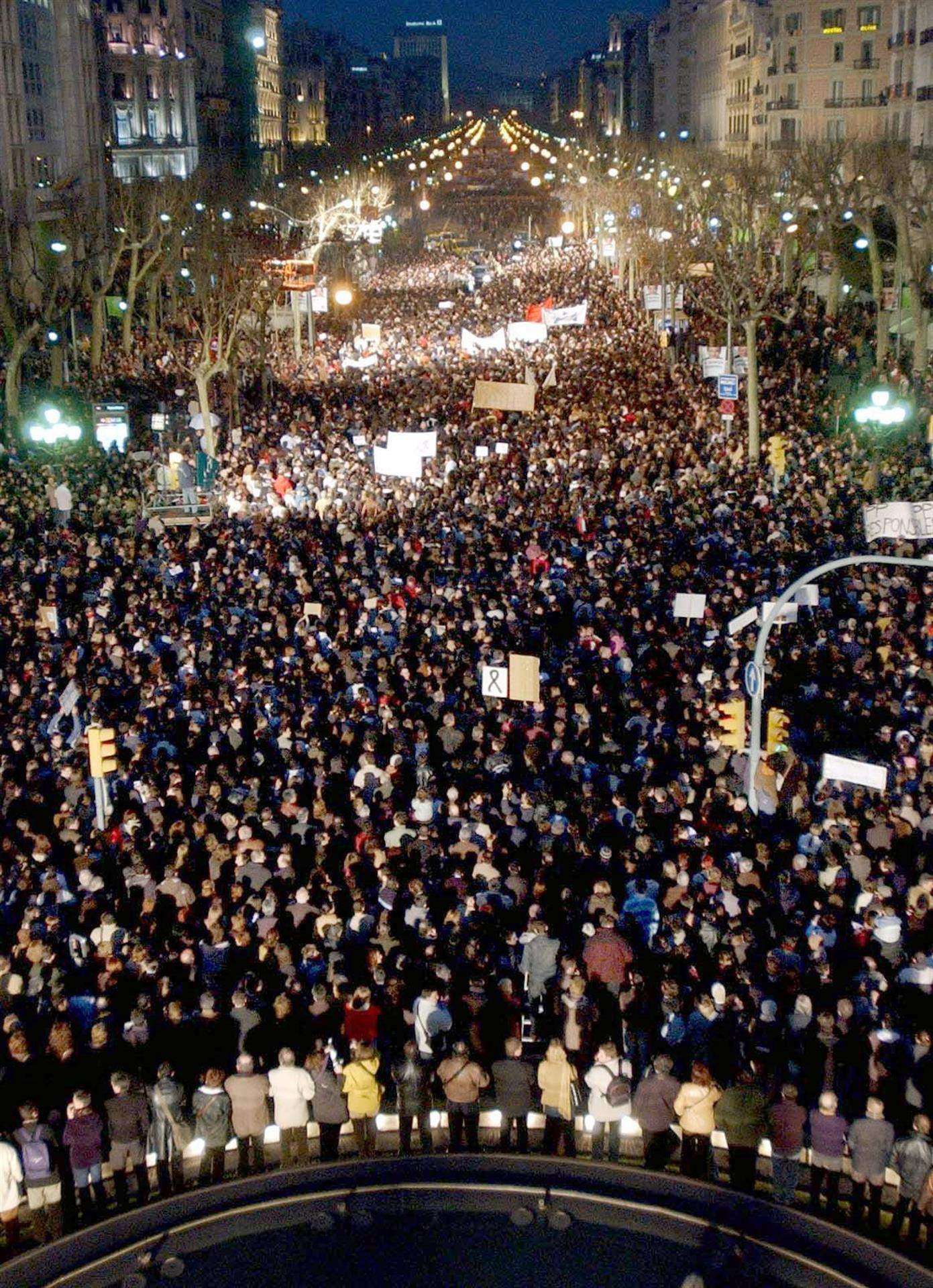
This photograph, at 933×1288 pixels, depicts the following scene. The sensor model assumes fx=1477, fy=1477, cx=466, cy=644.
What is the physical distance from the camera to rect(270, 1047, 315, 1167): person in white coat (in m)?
9.18

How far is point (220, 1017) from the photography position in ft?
31.9

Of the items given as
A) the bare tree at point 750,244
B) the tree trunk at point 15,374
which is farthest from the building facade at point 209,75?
the tree trunk at point 15,374

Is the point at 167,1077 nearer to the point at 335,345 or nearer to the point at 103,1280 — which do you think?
the point at 103,1280

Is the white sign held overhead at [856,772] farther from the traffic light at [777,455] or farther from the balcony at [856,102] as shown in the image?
the balcony at [856,102]

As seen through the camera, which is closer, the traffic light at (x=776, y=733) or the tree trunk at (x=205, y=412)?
the traffic light at (x=776, y=733)

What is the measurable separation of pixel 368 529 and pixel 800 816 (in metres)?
12.1

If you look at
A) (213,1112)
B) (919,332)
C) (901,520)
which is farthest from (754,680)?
(919,332)

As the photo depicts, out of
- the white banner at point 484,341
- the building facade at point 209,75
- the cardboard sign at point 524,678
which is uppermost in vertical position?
the building facade at point 209,75

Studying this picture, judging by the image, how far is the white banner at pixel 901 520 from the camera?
16.8 metres

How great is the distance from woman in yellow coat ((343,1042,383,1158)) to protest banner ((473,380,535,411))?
20.3 m

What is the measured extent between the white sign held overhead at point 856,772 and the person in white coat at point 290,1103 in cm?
616

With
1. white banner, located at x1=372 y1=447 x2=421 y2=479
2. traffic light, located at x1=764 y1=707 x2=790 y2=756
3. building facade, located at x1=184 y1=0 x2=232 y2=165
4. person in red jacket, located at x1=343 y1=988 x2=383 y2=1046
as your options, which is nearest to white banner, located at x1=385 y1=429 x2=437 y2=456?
white banner, located at x1=372 y1=447 x2=421 y2=479

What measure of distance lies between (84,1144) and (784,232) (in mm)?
52236

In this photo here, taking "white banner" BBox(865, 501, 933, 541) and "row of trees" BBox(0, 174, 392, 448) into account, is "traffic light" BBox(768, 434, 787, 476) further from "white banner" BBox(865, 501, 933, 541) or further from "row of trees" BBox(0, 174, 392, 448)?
"row of trees" BBox(0, 174, 392, 448)
